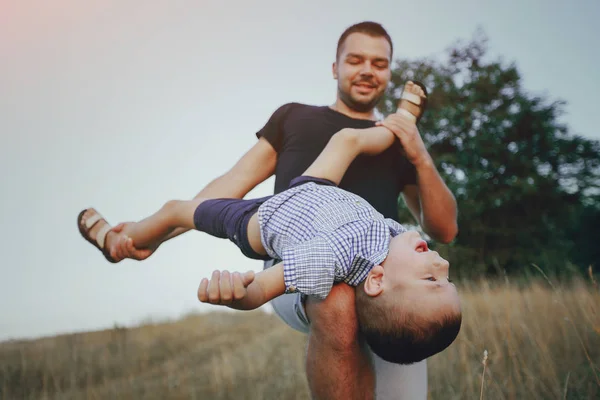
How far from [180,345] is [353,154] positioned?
599 centimetres

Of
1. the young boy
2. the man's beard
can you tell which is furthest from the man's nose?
the young boy

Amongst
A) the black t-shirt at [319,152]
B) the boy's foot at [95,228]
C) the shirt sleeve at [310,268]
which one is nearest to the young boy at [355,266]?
the shirt sleeve at [310,268]

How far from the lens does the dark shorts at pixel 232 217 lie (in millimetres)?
2215

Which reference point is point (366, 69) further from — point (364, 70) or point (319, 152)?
point (319, 152)

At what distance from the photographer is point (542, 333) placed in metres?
4.09

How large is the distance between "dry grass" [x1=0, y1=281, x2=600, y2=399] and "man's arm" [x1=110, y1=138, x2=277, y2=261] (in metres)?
1.69

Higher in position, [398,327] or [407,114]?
[407,114]

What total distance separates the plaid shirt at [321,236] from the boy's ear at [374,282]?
2 centimetres

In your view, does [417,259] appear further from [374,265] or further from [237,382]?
[237,382]

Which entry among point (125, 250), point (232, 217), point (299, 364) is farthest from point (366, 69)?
point (299, 364)

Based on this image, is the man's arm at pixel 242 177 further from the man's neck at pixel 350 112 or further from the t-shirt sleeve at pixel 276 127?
the man's neck at pixel 350 112

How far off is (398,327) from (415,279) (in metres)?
0.19

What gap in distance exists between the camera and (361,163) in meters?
2.71

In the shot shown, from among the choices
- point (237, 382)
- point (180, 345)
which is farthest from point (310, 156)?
point (180, 345)
